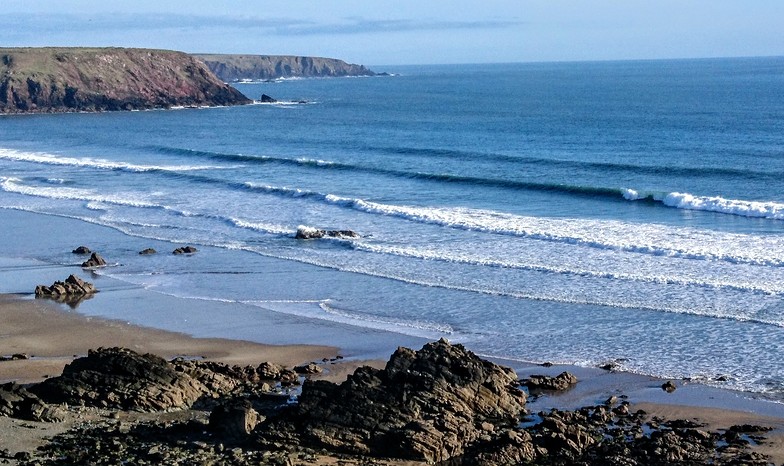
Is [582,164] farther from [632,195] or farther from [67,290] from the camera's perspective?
[67,290]

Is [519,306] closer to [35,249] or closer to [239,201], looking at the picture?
[35,249]

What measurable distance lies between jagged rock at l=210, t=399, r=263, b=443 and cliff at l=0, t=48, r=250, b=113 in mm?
106958

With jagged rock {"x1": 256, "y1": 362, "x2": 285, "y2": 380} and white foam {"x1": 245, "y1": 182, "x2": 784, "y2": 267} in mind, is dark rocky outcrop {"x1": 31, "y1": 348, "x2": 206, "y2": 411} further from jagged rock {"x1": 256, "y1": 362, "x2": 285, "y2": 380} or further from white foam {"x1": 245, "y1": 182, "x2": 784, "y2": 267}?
white foam {"x1": 245, "y1": 182, "x2": 784, "y2": 267}

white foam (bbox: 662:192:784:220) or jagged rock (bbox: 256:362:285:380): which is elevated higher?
white foam (bbox: 662:192:784:220)

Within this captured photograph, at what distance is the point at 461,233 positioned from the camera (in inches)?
1340

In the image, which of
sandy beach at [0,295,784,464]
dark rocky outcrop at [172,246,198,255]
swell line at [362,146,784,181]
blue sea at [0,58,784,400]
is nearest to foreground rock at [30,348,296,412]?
sandy beach at [0,295,784,464]

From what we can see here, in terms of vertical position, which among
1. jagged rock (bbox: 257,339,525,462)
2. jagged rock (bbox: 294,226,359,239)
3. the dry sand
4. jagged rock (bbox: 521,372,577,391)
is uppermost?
jagged rock (bbox: 257,339,525,462)

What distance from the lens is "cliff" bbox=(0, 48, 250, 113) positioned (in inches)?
4619

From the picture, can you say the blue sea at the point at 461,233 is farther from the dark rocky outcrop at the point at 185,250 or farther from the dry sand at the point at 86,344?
the dry sand at the point at 86,344

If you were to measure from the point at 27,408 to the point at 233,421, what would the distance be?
3.46 meters

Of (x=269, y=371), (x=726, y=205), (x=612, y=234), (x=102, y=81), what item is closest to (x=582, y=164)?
(x=726, y=205)

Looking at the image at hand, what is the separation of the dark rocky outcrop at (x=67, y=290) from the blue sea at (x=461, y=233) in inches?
24.1

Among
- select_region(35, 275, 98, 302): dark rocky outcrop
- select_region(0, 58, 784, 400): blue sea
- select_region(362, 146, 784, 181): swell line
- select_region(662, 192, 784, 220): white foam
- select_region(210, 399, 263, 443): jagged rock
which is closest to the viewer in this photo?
select_region(210, 399, 263, 443): jagged rock

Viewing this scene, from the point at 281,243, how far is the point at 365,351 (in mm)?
12832
